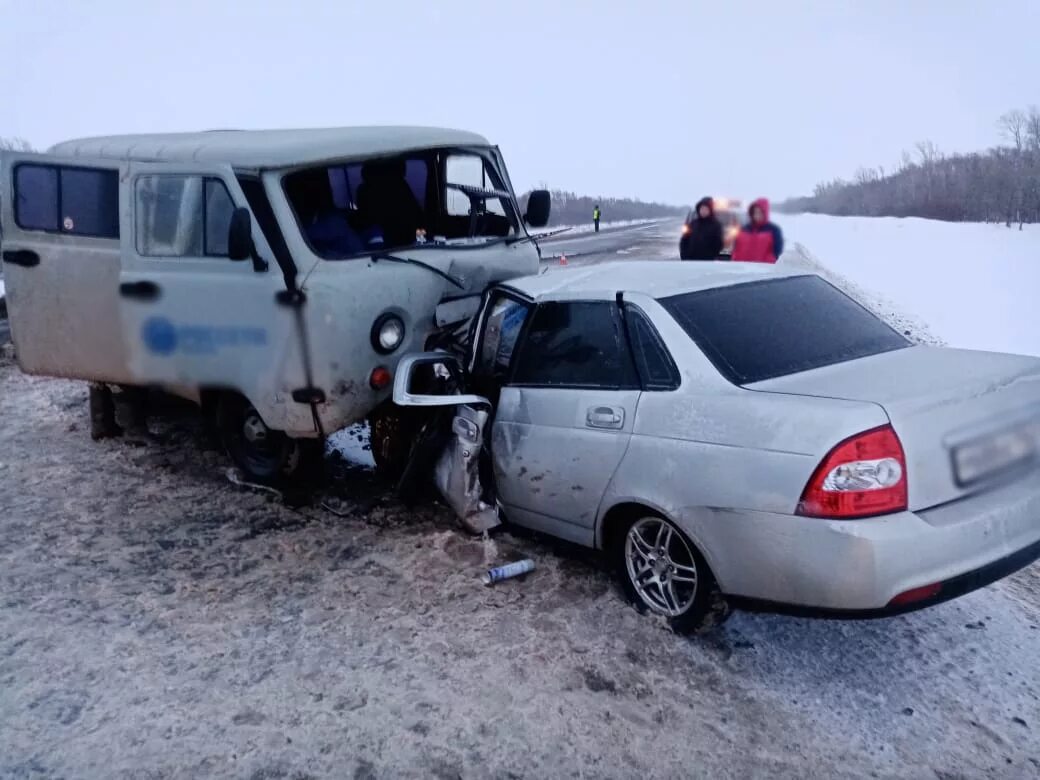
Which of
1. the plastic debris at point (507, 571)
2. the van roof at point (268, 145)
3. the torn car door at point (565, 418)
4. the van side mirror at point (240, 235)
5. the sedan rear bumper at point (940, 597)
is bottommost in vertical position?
the plastic debris at point (507, 571)

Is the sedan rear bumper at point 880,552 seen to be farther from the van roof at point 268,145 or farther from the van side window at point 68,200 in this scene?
the van side window at point 68,200

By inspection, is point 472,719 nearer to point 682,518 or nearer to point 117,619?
point 682,518

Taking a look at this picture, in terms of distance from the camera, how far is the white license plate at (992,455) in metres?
3.06

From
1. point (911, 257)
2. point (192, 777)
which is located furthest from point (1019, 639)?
point (911, 257)

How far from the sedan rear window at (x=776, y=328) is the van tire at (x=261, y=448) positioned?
283 cm

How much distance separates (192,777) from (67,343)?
3.90 m

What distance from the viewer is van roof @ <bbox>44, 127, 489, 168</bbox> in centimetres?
511

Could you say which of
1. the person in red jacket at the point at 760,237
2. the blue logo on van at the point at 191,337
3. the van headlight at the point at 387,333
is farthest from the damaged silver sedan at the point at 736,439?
the person in red jacket at the point at 760,237

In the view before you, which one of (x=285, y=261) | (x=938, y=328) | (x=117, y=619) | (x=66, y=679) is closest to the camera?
(x=66, y=679)

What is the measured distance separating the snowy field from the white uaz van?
842 mm

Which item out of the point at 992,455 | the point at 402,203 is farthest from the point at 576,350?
the point at 402,203

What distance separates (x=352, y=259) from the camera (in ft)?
16.5

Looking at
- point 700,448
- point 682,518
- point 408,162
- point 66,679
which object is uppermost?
point 408,162

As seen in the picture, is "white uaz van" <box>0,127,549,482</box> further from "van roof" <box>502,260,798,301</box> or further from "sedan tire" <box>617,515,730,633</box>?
"sedan tire" <box>617,515,730,633</box>
